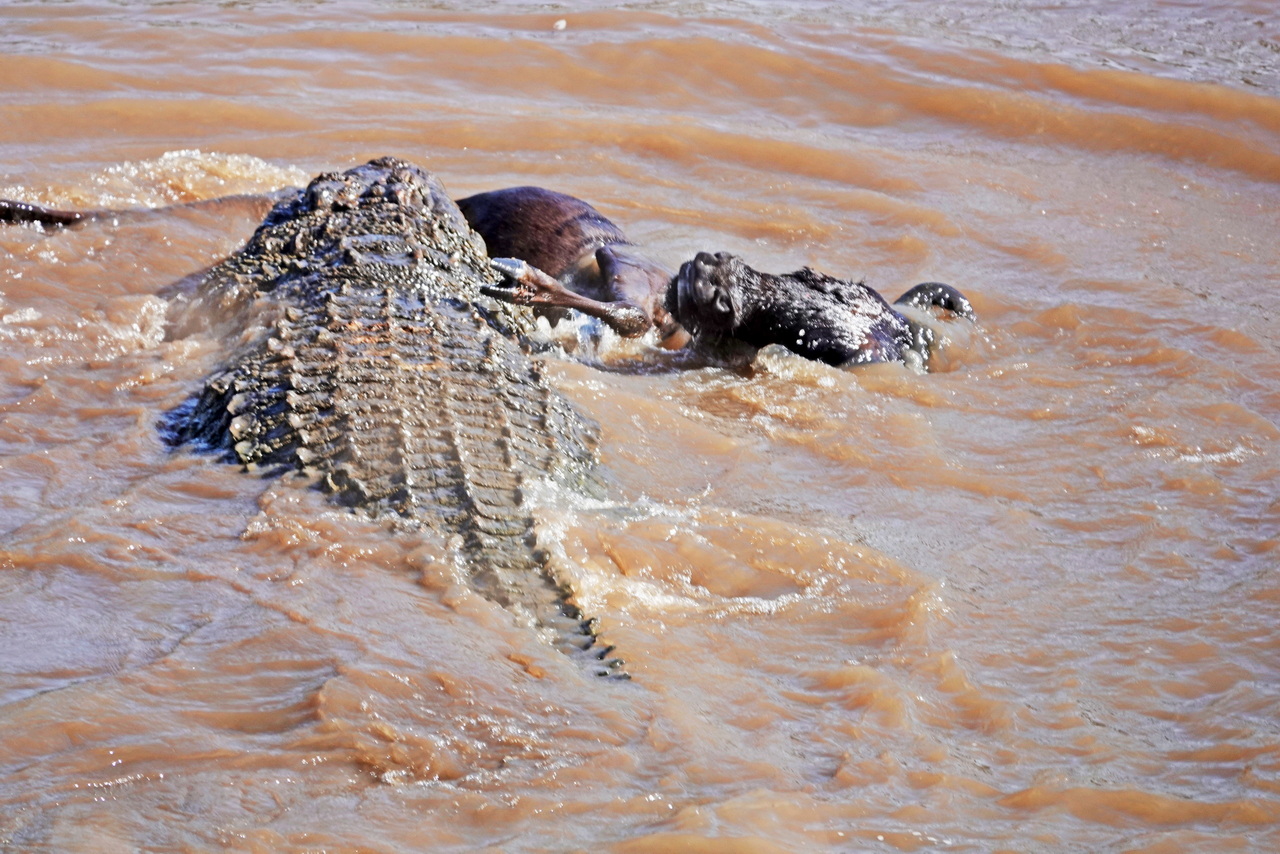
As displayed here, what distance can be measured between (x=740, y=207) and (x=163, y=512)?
4.14 m

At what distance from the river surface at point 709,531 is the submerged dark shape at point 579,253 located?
0.18m

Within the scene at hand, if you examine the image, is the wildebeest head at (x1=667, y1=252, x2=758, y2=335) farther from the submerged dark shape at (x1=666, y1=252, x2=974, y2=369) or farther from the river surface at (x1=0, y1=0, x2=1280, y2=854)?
the river surface at (x1=0, y1=0, x2=1280, y2=854)

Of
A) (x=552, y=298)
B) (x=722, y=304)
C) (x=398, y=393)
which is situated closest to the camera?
(x=398, y=393)

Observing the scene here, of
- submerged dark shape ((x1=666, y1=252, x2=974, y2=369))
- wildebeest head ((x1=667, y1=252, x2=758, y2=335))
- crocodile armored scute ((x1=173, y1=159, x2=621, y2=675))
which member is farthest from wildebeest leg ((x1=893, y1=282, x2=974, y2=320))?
crocodile armored scute ((x1=173, y1=159, x2=621, y2=675))

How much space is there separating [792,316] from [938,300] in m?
0.83

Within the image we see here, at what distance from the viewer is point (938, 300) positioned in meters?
5.22

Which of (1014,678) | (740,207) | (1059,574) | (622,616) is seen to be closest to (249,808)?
→ (622,616)

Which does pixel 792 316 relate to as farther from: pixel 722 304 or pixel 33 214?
pixel 33 214

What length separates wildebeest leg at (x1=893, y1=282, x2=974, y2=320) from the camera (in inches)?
205

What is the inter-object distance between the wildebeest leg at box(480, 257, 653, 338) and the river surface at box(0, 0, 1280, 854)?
0.13 metres

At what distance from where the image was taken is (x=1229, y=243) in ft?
20.0

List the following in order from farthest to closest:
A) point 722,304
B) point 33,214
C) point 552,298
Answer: point 33,214 < point 722,304 < point 552,298

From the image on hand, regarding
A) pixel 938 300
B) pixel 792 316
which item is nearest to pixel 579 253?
pixel 792 316

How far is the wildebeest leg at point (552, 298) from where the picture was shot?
4125 millimetres
